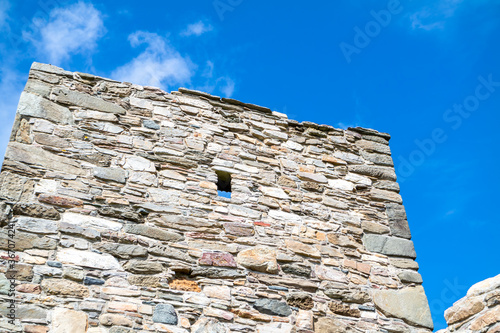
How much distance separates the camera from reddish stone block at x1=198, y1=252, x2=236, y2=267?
11.8ft

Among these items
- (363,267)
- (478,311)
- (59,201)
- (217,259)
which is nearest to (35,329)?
(59,201)

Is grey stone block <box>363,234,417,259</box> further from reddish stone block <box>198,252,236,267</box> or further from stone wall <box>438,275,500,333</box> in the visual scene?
reddish stone block <box>198,252,236,267</box>

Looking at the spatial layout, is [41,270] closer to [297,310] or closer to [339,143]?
[297,310]

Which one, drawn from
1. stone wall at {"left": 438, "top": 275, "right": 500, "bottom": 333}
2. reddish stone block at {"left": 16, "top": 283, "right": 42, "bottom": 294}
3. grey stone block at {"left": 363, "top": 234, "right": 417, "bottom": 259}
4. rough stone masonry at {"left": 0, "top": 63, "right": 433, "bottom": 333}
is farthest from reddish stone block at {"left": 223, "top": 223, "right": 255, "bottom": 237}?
stone wall at {"left": 438, "top": 275, "right": 500, "bottom": 333}

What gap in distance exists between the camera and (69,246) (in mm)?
3320

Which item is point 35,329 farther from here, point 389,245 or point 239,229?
point 389,245

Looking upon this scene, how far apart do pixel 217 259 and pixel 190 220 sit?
391mm

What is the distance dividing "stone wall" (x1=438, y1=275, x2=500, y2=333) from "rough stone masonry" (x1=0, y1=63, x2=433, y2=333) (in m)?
0.53

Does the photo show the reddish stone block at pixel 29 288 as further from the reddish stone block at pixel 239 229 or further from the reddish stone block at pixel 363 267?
the reddish stone block at pixel 363 267

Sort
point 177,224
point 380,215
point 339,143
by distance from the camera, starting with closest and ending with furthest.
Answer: point 177,224
point 380,215
point 339,143

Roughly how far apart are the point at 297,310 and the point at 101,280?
4.62 feet

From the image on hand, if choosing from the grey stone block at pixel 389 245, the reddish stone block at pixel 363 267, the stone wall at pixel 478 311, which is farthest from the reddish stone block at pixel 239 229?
the stone wall at pixel 478 311

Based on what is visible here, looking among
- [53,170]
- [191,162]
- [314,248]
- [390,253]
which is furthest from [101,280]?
[390,253]

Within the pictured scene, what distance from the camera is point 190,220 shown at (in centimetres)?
382
